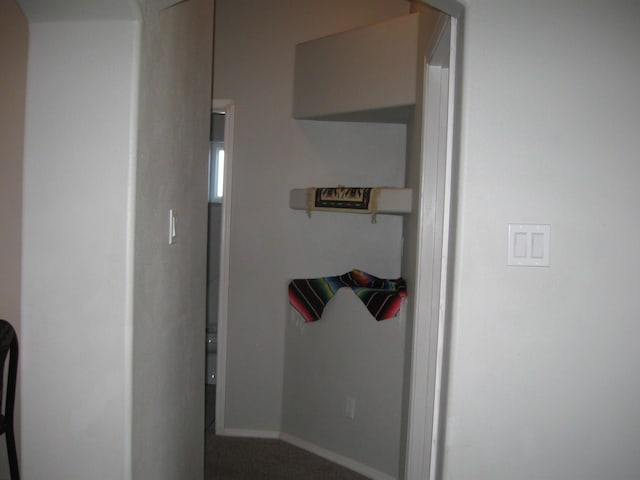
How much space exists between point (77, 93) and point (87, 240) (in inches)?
15.2

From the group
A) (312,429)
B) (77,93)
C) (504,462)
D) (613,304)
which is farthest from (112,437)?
(312,429)

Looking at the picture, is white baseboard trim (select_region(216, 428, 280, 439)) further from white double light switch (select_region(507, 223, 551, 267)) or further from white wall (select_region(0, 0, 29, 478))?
white double light switch (select_region(507, 223, 551, 267))

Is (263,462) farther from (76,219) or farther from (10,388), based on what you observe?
(76,219)

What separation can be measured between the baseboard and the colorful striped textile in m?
0.76

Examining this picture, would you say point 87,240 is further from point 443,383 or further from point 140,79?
point 443,383

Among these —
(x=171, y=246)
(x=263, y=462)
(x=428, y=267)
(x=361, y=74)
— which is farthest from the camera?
(x=263, y=462)

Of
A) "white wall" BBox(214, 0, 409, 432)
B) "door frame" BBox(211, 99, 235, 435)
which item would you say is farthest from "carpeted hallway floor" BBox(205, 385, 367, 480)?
"white wall" BBox(214, 0, 409, 432)

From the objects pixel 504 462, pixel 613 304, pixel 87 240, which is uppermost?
pixel 87 240

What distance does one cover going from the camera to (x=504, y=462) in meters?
1.42

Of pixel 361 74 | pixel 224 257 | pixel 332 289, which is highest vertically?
pixel 361 74

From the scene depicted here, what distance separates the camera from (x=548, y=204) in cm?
138

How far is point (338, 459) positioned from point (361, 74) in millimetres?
2129

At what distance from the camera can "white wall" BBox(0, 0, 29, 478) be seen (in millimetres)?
2113

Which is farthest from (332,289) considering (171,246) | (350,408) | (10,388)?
(10,388)
